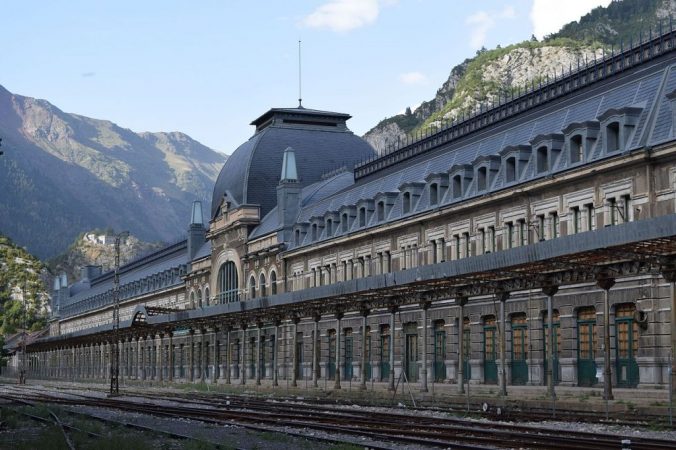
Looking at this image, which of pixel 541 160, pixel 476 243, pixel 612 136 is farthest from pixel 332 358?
pixel 612 136

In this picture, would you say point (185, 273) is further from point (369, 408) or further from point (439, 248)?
point (369, 408)

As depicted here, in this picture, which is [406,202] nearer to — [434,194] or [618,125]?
[434,194]

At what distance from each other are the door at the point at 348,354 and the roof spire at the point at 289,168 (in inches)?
672

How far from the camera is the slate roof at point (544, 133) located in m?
43.4

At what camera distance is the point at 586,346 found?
149 feet

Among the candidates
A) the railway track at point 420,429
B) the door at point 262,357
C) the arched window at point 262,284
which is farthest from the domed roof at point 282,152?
the railway track at point 420,429

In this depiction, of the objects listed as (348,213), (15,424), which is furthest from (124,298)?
(15,424)

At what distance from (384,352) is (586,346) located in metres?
20.9

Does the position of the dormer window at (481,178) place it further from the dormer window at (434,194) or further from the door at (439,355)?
the door at (439,355)

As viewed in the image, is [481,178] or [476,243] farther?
[481,178]

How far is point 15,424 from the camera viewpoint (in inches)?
1363

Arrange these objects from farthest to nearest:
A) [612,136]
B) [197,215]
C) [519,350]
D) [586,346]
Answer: [197,215]
[519,350]
[586,346]
[612,136]

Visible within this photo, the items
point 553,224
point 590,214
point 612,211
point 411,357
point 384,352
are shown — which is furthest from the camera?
point 384,352

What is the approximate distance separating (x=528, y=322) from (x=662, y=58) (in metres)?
12.1
